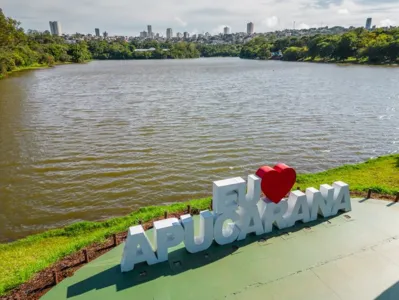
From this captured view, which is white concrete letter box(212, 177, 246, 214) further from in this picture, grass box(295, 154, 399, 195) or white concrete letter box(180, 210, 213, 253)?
grass box(295, 154, 399, 195)

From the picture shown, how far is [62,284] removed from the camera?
650 cm

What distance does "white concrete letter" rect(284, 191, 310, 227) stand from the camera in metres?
8.43

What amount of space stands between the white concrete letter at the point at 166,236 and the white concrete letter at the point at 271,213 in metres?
2.38

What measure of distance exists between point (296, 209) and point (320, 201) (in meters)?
0.87

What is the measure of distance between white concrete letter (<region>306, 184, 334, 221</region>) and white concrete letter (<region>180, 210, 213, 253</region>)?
3.17 m

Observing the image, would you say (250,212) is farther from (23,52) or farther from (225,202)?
(23,52)

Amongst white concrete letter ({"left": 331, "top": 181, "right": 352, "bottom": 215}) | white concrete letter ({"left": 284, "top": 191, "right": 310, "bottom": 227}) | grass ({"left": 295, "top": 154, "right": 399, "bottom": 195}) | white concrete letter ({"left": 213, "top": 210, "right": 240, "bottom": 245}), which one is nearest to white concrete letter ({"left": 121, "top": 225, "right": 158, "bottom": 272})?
white concrete letter ({"left": 213, "top": 210, "right": 240, "bottom": 245})

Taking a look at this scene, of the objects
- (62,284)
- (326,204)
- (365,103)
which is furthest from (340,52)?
(62,284)

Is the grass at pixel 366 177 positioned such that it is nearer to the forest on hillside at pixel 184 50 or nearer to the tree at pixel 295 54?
the forest on hillside at pixel 184 50

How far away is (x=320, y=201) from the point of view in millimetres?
8766

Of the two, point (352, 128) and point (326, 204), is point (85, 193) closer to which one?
point (326, 204)

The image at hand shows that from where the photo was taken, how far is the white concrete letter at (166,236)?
271 inches

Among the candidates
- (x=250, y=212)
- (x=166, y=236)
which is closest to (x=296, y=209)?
(x=250, y=212)

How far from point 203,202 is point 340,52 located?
90.9 metres
